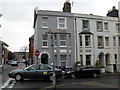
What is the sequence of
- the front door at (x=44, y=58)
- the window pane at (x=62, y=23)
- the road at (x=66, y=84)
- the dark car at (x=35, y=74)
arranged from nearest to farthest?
the road at (x=66, y=84)
the dark car at (x=35, y=74)
the front door at (x=44, y=58)
the window pane at (x=62, y=23)

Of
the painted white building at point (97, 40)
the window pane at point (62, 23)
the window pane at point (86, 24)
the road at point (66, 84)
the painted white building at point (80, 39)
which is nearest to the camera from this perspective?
the road at point (66, 84)

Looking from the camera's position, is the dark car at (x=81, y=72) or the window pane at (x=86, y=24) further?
the window pane at (x=86, y=24)

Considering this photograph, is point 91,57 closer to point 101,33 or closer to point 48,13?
point 101,33

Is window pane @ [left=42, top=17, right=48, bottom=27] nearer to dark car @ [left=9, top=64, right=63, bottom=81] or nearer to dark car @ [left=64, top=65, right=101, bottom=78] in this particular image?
dark car @ [left=64, top=65, right=101, bottom=78]

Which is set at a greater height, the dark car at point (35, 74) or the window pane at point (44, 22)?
the window pane at point (44, 22)

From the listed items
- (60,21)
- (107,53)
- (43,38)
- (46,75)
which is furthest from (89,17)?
(46,75)

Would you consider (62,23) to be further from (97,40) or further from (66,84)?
(66,84)

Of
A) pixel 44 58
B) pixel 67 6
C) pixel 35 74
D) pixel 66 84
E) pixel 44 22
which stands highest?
pixel 67 6

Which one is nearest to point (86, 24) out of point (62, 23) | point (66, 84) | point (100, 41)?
point (100, 41)

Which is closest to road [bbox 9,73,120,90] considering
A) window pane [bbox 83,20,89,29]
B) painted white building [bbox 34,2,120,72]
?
painted white building [bbox 34,2,120,72]

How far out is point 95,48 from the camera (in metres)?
24.5

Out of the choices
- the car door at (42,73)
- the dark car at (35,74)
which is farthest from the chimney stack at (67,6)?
the car door at (42,73)

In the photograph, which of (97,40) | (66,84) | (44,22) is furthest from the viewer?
(97,40)

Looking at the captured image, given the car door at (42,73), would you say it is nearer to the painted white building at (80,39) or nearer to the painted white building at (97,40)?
the painted white building at (80,39)
